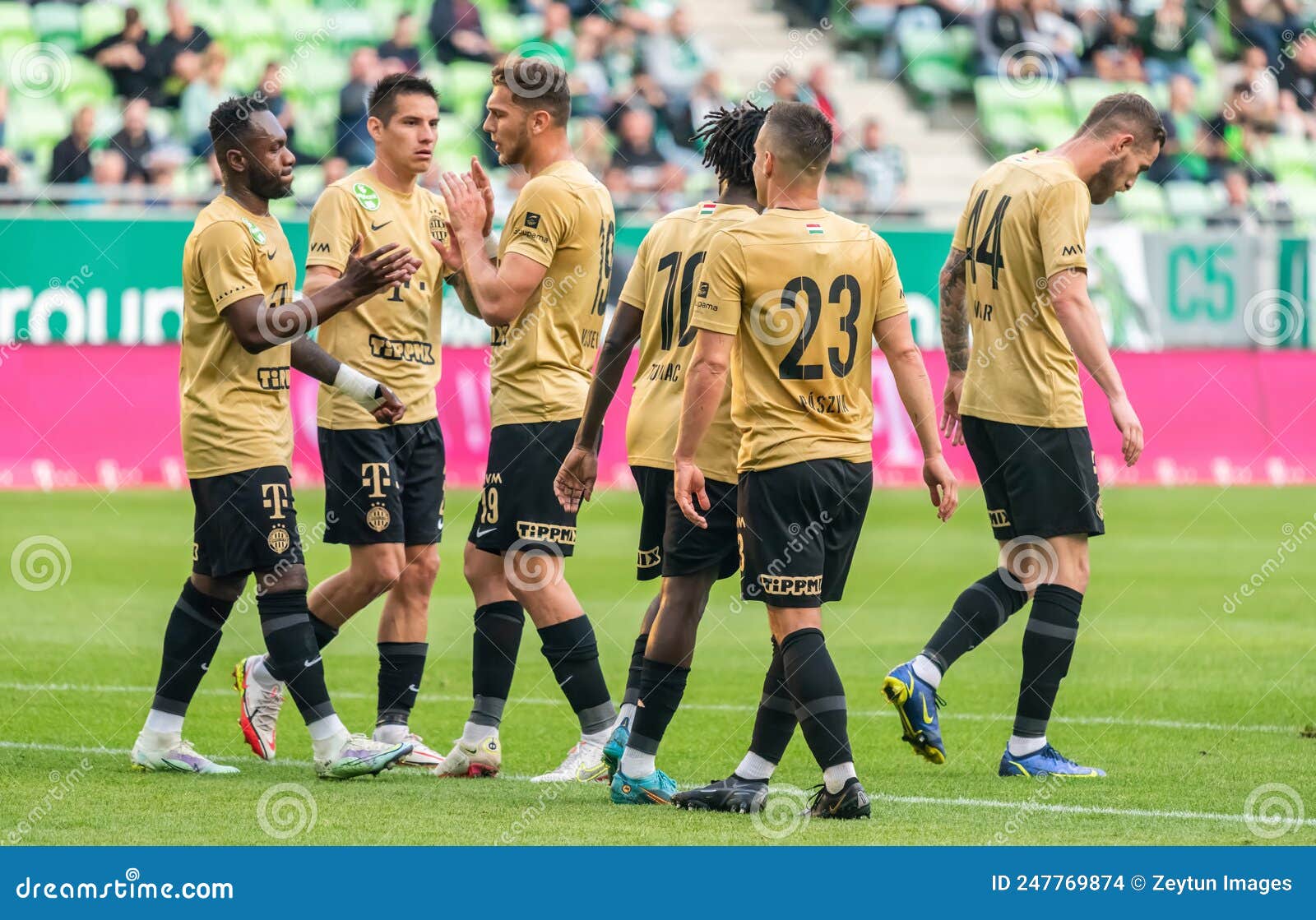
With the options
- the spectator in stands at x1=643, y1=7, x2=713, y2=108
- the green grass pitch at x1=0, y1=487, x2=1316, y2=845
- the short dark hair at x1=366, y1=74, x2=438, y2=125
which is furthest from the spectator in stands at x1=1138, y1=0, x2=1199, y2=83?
the short dark hair at x1=366, y1=74, x2=438, y2=125

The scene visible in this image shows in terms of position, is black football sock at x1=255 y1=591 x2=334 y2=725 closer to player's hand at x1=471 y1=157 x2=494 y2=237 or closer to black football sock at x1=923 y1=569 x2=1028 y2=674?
player's hand at x1=471 y1=157 x2=494 y2=237

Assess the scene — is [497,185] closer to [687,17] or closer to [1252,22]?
[687,17]

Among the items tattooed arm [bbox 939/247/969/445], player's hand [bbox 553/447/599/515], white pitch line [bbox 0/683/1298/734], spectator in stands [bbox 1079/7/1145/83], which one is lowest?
white pitch line [bbox 0/683/1298/734]

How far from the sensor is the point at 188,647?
6914mm

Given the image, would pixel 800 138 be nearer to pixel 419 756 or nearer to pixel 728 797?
pixel 728 797

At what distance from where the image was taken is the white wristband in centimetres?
683

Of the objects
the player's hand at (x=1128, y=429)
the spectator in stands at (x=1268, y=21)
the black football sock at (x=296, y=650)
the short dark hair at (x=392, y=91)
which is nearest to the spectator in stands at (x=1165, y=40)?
the spectator in stands at (x=1268, y=21)

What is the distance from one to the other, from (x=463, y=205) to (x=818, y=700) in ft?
7.68

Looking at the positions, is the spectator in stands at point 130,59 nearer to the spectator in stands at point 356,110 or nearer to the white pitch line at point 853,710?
the spectator in stands at point 356,110

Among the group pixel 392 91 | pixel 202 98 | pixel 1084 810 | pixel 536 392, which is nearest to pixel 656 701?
pixel 536 392

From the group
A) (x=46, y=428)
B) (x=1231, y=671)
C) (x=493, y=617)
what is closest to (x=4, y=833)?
(x=493, y=617)

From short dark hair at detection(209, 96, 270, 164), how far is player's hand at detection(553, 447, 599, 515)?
1.61m

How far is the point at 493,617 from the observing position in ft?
23.5

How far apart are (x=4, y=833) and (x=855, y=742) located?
357 centimetres
